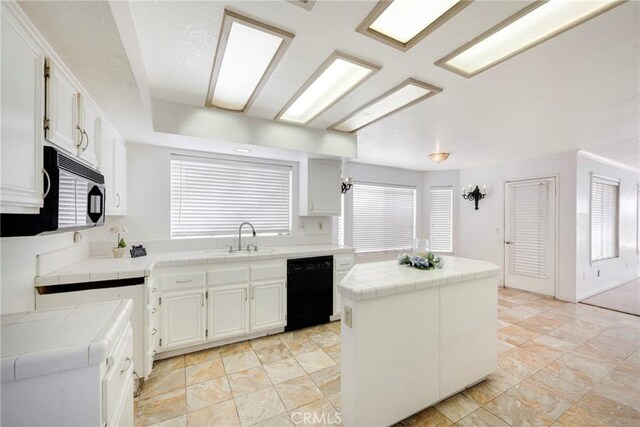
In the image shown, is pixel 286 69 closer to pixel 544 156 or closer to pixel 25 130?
pixel 25 130

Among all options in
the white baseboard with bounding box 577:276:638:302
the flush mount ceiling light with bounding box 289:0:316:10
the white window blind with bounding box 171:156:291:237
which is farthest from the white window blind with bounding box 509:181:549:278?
the flush mount ceiling light with bounding box 289:0:316:10

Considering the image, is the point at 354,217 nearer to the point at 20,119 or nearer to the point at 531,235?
the point at 531,235

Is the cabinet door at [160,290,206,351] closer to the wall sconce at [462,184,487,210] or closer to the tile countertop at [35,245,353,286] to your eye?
the tile countertop at [35,245,353,286]

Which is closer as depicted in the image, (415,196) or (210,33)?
(210,33)

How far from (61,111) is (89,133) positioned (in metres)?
0.46

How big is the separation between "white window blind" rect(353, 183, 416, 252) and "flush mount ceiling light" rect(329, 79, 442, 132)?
6.95 feet

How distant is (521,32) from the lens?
155 cm

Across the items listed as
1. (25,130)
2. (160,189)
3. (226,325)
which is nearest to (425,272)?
(226,325)

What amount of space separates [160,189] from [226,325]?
5.76 ft

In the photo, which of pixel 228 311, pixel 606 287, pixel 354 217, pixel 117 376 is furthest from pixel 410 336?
pixel 606 287

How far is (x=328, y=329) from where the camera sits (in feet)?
10.7

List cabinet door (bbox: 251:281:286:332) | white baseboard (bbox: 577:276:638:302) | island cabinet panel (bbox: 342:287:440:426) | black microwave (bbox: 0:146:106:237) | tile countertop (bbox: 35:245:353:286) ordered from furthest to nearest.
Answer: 1. white baseboard (bbox: 577:276:638:302)
2. cabinet door (bbox: 251:281:286:332)
3. tile countertop (bbox: 35:245:353:286)
4. island cabinet panel (bbox: 342:287:440:426)
5. black microwave (bbox: 0:146:106:237)

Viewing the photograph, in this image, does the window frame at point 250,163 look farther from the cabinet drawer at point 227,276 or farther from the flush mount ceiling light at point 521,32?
the flush mount ceiling light at point 521,32

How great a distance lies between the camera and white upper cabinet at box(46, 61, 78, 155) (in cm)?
128
